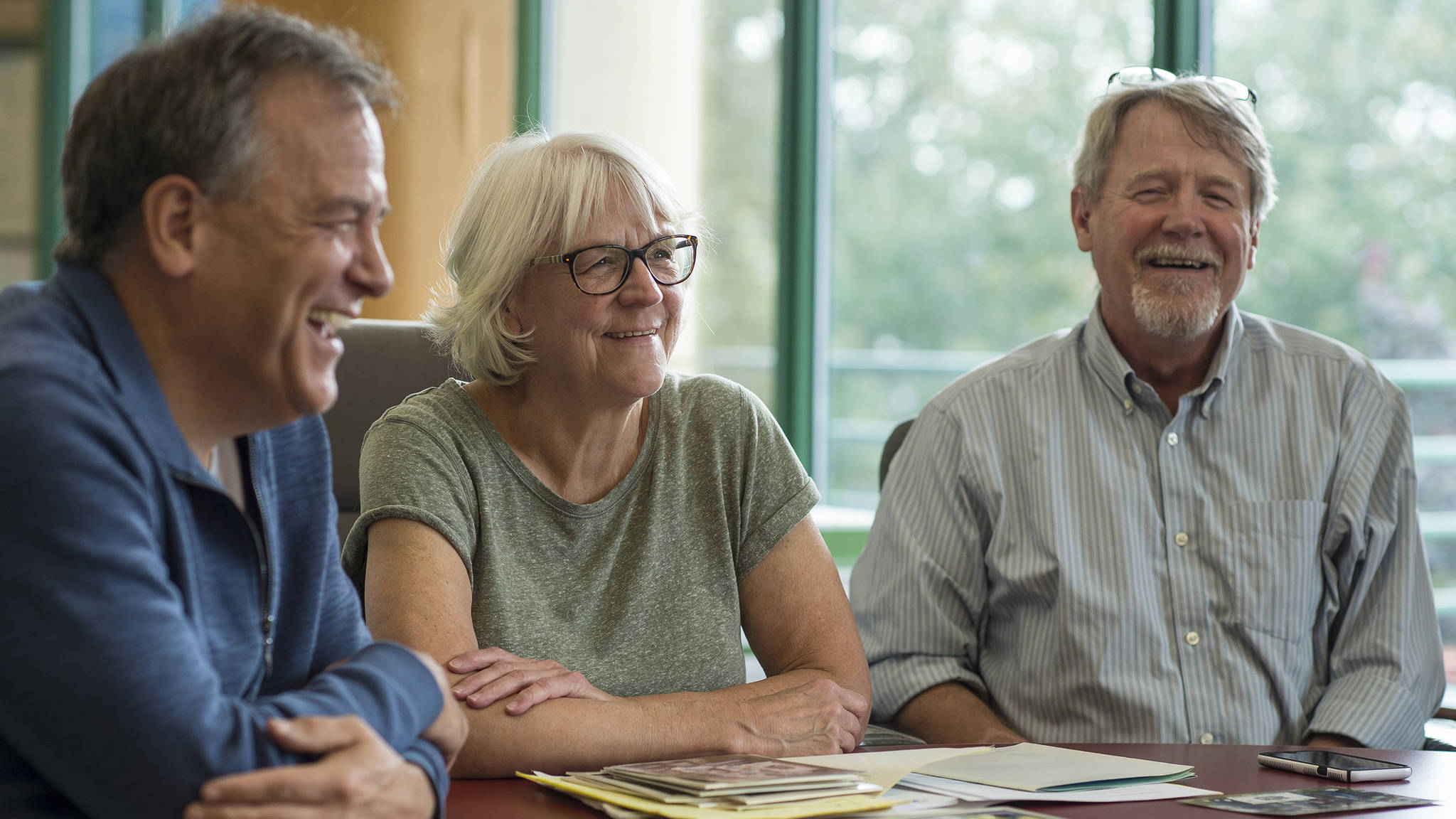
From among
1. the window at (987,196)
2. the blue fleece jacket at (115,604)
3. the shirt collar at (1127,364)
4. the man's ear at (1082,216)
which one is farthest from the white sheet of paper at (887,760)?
the window at (987,196)

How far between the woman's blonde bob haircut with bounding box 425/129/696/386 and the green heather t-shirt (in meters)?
0.09

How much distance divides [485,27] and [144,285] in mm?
3966

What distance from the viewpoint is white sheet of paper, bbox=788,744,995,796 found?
116 cm

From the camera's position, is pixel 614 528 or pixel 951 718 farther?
pixel 951 718

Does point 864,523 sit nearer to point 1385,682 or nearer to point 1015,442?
point 1015,442

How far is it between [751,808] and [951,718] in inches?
34.0

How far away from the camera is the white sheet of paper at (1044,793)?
3.61ft

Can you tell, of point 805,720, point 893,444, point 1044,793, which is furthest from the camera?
point 893,444

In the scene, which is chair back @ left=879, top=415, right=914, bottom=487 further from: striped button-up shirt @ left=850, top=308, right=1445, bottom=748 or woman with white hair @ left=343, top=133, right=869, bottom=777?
woman with white hair @ left=343, top=133, right=869, bottom=777

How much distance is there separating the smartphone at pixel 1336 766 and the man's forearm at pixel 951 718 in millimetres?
504

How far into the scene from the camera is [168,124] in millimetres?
956

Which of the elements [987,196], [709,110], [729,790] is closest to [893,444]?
[729,790]

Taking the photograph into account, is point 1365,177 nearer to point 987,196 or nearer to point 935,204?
point 987,196

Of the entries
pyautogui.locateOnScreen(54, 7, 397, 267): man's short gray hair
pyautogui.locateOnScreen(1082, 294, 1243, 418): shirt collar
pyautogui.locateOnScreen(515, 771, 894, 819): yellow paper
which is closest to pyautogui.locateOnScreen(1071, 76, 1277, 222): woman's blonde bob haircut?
pyautogui.locateOnScreen(1082, 294, 1243, 418): shirt collar
